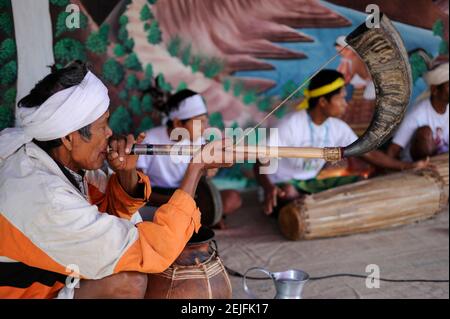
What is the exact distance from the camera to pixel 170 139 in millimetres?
4410

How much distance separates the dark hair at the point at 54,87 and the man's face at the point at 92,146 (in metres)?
0.02

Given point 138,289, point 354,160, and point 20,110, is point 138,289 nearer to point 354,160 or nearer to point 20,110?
point 20,110

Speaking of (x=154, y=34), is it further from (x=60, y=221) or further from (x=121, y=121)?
(x=60, y=221)

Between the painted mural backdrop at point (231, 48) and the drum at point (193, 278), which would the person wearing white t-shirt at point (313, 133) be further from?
the drum at point (193, 278)

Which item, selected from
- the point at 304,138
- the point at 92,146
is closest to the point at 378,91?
the point at 92,146

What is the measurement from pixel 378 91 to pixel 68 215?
1.32 metres

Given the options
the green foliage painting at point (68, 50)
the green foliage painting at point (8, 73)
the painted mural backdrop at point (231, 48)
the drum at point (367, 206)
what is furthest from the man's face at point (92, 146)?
the painted mural backdrop at point (231, 48)

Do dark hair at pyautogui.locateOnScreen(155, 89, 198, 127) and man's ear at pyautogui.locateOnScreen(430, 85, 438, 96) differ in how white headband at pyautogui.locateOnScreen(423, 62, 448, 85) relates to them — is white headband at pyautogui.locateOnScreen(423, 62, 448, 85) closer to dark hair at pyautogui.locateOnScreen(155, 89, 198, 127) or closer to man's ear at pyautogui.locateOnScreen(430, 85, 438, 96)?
man's ear at pyautogui.locateOnScreen(430, 85, 438, 96)

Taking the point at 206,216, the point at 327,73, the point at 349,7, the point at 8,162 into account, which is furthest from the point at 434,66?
the point at 8,162

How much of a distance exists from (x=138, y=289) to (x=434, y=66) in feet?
13.8

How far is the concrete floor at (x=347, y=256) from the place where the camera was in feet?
12.0

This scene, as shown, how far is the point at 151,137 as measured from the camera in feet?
14.6

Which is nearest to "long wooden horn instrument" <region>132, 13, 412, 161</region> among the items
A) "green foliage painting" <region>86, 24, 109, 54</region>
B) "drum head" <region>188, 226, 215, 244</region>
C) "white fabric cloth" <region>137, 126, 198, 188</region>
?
"drum head" <region>188, 226, 215, 244</region>

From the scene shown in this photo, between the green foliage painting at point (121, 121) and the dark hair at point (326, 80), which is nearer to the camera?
the dark hair at point (326, 80)
